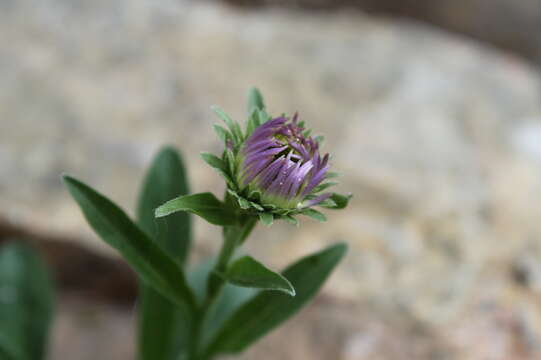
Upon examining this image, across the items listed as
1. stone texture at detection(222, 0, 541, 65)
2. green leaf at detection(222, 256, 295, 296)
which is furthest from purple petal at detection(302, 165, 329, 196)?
stone texture at detection(222, 0, 541, 65)

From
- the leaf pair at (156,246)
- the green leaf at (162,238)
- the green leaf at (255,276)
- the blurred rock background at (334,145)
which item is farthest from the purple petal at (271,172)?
the blurred rock background at (334,145)

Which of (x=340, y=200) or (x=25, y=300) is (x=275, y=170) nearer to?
(x=340, y=200)

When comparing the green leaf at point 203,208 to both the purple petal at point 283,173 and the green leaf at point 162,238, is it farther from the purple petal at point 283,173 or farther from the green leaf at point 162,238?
the green leaf at point 162,238

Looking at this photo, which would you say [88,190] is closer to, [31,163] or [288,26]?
[31,163]

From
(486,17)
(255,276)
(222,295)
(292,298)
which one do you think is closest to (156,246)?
(255,276)

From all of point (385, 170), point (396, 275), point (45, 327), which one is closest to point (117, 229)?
point (45, 327)
